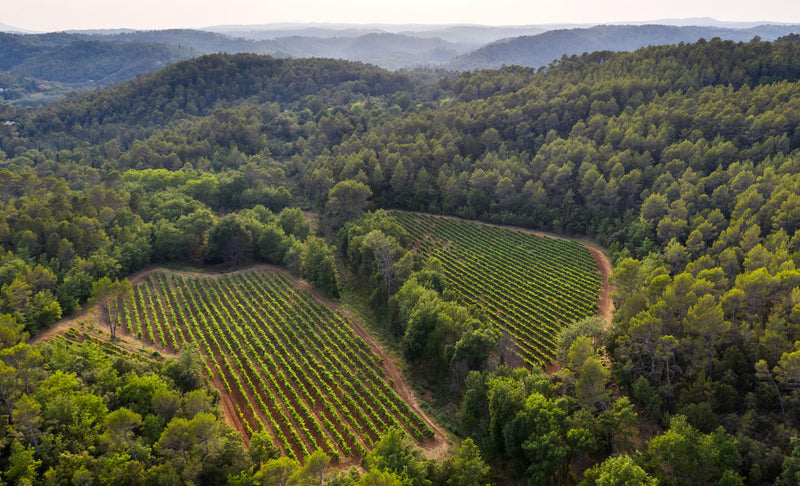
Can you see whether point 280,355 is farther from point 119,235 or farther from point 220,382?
point 119,235

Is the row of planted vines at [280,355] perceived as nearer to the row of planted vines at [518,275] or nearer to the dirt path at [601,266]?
the row of planted vines at [518,275]

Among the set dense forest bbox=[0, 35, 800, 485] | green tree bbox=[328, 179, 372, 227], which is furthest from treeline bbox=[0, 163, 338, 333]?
green tree bbox=[328, 179, 372, 227]

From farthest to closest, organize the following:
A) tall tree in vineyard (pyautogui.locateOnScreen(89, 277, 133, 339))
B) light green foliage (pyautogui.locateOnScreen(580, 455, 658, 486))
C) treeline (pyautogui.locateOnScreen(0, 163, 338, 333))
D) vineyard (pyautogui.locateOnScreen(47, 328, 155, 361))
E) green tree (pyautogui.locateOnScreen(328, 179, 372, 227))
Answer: green tree (pyautogui.locateOnScreen(328, 179, 372, 227)) → treeline (pyautogui.locateOnScreen(0, 163, 338, 333)) → tall tree in vineyard (pyautogui.locateOnScreen(89, 277, 133, 339)) → vineyard (pyautogui.locateOnScreen(47, 328, 155, 361)) → light green foliage (pyautogui.locateOnScreen(580, 455, 658, 486))

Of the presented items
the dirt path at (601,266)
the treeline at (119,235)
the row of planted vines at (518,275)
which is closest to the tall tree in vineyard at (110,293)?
the treeline at (119,235)

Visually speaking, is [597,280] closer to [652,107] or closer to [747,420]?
[747,420]

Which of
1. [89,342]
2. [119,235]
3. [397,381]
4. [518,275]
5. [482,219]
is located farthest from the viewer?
[482,219]

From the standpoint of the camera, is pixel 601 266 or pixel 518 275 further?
pixel 601 266

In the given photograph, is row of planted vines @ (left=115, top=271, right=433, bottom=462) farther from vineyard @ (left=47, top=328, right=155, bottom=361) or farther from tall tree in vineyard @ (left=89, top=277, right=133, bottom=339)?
vineyard @ (left=47, top=328, right=155, bottom=361)

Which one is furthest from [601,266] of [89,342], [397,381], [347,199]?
[89,342]
